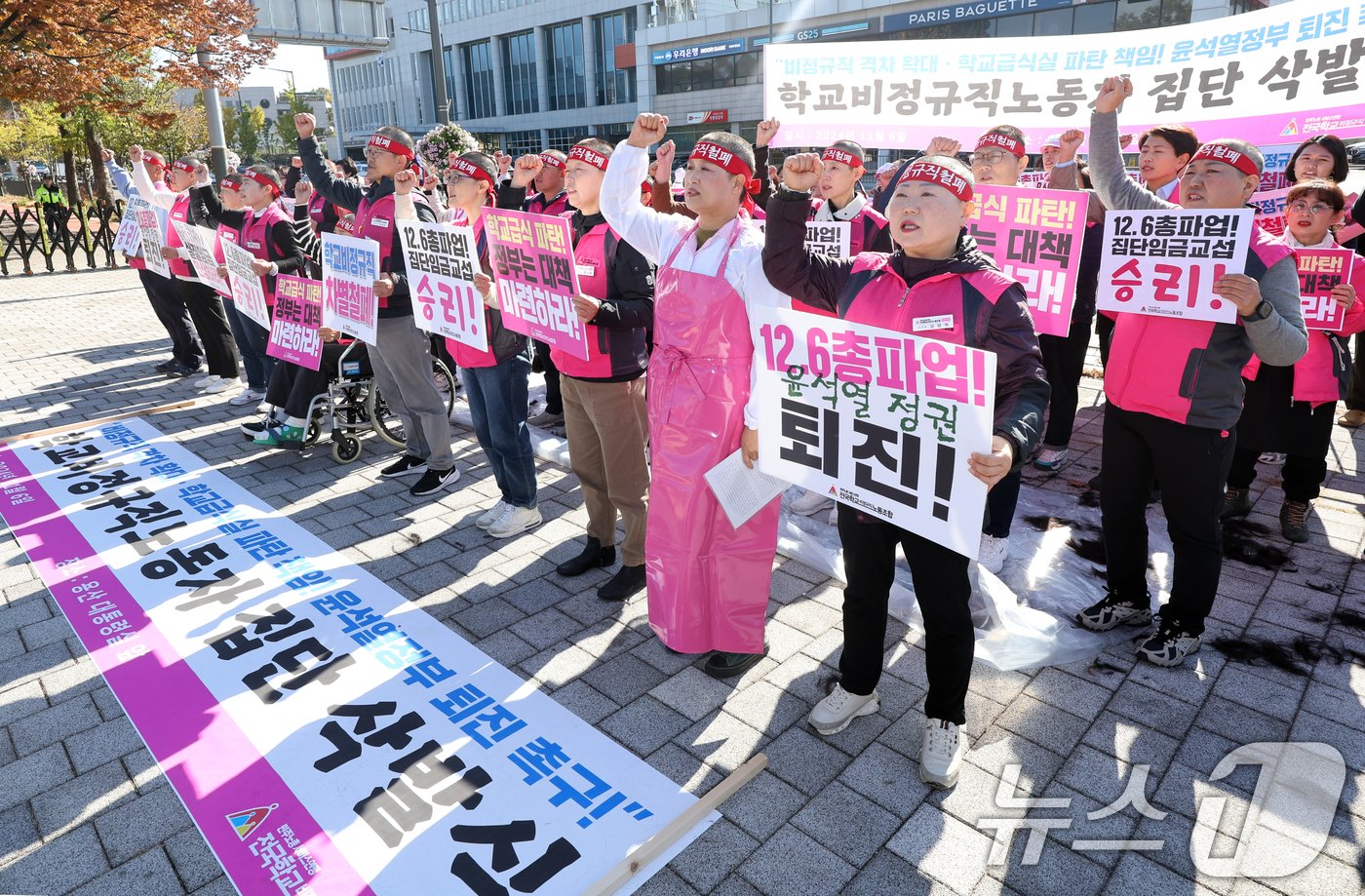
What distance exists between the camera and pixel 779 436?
3203mm

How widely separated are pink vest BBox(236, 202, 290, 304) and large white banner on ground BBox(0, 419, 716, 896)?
7.71ft

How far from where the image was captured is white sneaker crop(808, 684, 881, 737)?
331 cm

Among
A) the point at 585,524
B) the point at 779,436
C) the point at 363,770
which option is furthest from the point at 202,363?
the point at 779,436

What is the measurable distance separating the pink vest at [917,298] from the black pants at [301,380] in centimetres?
480

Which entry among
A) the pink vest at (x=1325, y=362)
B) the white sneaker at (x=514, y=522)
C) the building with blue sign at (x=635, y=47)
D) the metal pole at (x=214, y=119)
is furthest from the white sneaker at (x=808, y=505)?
the building with blue sign at (x=635, y=47)

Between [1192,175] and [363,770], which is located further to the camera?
[1192,175]

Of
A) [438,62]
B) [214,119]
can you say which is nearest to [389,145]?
[214,119]

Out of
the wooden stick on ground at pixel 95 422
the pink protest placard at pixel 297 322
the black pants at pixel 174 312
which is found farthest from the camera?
the black pants at pixel 174 312

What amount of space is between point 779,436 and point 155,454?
5.70m

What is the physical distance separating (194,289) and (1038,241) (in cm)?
806

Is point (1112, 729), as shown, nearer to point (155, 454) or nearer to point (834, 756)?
point (834, 756)

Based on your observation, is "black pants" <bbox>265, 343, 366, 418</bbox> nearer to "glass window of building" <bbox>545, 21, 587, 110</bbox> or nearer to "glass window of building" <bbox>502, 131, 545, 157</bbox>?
"glass window of building" <bbox>545, 21, 587, 110</bbox>

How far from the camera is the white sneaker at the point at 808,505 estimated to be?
5.46 m

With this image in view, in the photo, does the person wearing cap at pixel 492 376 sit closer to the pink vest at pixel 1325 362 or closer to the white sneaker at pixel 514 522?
the white sneaker at pixel 514 522
